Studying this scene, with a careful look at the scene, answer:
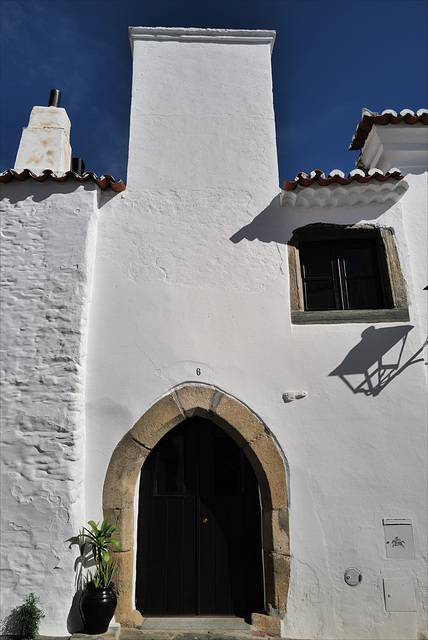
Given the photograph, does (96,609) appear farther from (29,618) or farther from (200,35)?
(200,35)

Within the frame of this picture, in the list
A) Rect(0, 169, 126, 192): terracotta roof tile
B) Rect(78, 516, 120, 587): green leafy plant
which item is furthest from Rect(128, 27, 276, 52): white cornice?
Rect(78, 516, 120, 587): green leafy plant

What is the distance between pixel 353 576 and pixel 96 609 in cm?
216

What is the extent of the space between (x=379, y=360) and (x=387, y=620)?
2.24 meters

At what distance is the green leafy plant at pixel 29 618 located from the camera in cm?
368

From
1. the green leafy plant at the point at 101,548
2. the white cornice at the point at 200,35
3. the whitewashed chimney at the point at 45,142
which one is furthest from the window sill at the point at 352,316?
the white cornice at the point at 200,35

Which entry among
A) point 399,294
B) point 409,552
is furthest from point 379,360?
→ point 409,552

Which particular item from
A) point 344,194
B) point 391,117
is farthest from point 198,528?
point 391,117

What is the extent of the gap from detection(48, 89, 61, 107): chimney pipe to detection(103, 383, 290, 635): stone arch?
4.13 m

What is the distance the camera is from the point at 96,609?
365 cm

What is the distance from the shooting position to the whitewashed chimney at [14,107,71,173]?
539 centimetres

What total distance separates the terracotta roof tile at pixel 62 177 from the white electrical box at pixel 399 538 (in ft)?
14.1

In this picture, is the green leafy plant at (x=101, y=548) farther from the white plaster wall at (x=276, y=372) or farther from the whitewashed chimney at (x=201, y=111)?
the whitewashed chimney at (x=201, y=111)

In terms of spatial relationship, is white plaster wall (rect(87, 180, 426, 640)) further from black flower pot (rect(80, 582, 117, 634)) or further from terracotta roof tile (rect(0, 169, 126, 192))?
black flower pot (rect(80, 582, 117, 634))

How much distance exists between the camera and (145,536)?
4.37m
